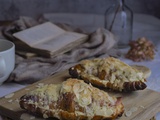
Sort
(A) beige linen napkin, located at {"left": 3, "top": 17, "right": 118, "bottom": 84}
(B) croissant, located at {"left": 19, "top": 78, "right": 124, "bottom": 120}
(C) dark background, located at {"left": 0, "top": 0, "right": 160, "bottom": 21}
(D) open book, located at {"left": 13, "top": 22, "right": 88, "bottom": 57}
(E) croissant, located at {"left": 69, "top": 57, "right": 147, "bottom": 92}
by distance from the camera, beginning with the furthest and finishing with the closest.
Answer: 1. (C) dark background, located at {"left": 0, "top": 0, "right": 160, "bottom": 21}
2. (D) open book, located at {"left": 13, "top": 22, "right": 88, "bottom": 57}
3. (A) beige linen napkin, located at {"left": 3, "top": 17, "right": 118, "bottom": 84}
4. (E) croissant, located at {"left": 69, "top": 57, "right": 147, "bottom": 92}
5. (B) croissant, located at {"left": 19, "top": 78, "right": 124, "bottom": 120}

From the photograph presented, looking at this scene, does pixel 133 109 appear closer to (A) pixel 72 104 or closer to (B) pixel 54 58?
(A) pixel 72 104

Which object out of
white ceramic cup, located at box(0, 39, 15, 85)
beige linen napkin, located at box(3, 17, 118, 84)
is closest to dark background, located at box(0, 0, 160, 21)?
beige linen napkin, located at box(3, 17, 118, 84)

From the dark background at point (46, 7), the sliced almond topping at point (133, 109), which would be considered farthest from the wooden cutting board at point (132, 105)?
the dark background at point (46, 7)

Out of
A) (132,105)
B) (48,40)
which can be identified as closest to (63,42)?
(48,40)

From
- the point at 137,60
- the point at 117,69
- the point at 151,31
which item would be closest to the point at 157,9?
the point at 151,31

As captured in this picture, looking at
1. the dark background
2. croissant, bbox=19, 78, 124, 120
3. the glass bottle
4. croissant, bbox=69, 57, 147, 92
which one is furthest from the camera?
the dark background

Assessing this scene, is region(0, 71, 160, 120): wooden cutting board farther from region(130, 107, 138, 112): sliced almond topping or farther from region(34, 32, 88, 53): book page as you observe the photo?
region(34, 32, 88, 53): book page
